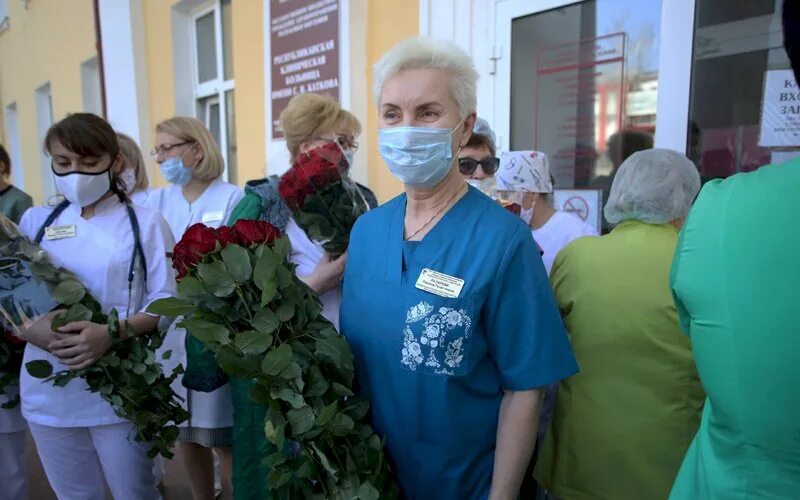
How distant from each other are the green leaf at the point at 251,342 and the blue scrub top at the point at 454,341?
257 millimetres

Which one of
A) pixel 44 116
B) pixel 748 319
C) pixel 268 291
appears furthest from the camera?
pixel 44 116

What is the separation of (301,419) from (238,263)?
1.27 feet

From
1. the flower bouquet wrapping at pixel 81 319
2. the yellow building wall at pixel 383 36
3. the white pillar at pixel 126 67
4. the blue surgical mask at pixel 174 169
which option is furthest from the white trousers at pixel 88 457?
the white pillar at pixel 126 67

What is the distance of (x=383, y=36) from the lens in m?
3.81

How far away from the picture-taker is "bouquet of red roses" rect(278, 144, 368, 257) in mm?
1528

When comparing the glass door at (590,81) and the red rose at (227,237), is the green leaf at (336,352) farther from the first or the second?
the glass door at (590,81)

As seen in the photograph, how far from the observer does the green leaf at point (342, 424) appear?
115 centimetres

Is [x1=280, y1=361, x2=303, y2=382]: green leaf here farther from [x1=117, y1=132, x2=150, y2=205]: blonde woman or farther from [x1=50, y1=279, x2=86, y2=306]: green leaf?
[x1=117, y1=132, x2=150, y2=205]: blonde woman

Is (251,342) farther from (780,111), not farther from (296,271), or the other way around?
(780,111)

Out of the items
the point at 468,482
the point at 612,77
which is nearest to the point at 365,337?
the point at 468,482

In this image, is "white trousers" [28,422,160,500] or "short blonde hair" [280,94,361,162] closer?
"white trousers" [28,422,160,500]

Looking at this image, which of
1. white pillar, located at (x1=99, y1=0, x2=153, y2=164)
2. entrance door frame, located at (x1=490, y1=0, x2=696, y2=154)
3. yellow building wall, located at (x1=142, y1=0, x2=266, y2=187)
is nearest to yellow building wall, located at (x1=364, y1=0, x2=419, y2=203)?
yellow building wall, located at (x1=142, y1=0, x2=266, y2=187)

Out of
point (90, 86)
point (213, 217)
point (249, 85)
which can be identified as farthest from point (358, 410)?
point (90, 86)

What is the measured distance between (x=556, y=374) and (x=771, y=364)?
461mm
